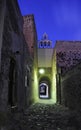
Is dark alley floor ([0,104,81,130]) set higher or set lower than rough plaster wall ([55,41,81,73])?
lower

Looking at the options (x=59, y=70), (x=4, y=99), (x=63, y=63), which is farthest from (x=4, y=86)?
(x=63, y=63)

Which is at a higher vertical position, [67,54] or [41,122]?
[67,54]

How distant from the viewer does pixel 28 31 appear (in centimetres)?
1599

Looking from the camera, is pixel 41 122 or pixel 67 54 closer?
pixel 41 122

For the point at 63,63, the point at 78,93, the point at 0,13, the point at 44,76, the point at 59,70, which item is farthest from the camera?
the point at 44,76

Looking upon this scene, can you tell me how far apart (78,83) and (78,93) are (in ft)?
1.49

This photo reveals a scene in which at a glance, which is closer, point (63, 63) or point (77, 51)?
point (63, 63)

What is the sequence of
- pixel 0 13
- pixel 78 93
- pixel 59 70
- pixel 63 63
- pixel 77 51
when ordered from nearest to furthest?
pixel 0 13
pixel 78 93
pixel 59 70
pixel 63 63
pixel 77 51

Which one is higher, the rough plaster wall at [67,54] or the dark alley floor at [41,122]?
the rough plaster wall at [67,54]

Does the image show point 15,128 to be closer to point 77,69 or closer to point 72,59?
point 77,69

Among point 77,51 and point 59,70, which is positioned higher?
point 77,51

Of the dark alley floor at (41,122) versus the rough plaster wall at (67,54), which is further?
the rough plaster wall at (67,54)

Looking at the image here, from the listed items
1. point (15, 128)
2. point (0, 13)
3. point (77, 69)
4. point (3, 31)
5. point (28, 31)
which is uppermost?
point (28, 31)

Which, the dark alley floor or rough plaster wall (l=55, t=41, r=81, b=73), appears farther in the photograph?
rough plaster wall (l=55, t=41, r=81, b=73)
